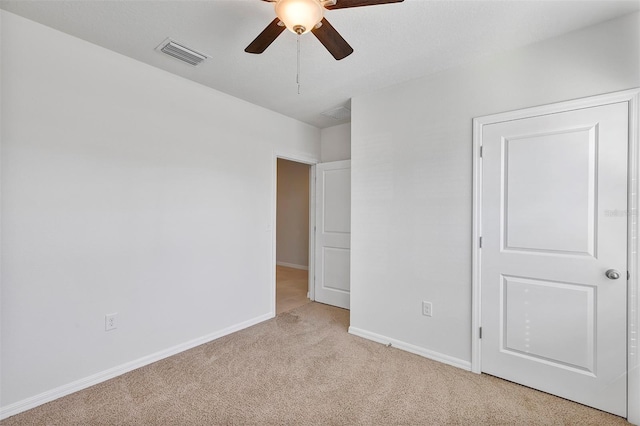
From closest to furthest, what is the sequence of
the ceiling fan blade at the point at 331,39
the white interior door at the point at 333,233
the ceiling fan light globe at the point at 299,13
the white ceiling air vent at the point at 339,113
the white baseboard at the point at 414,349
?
1. the ceiling fan light globe at the point at 299,13
2. the ceiling fan blade at the point at 331,39
3. the white baseboard at the point at 414,349
4. the white ceiling air vent at the point at 339,113
5. the white interior door at the point at 333,233

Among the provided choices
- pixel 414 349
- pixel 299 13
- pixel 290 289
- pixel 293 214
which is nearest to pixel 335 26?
pixel 299 13

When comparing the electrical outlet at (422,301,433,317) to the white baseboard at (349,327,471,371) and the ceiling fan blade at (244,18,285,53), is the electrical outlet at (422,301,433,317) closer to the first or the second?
the white baseboard at (349,327,471,371)

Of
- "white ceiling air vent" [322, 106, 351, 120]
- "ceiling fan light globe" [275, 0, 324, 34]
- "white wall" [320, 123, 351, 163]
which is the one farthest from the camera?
"white wall" [320, 123, 351, 163]

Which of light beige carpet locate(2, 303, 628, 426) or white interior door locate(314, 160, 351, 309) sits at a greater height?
white interior door locate(314, 160, 351, 309)

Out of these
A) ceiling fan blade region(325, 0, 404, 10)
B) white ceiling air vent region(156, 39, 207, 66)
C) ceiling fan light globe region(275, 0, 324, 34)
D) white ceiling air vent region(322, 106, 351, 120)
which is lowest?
ceiling fan light globe region(275, 0, 324, 34)

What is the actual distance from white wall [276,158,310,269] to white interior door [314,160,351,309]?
2325mm

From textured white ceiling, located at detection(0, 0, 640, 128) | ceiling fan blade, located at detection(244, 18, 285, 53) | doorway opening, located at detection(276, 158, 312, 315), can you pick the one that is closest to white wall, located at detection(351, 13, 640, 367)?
textured white ceiling, located at detection(0, 0, 640, 128)

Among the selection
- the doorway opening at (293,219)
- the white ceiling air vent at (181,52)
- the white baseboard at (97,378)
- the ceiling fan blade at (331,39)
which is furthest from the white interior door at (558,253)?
the doorway opening at (293,219)

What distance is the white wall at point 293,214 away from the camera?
21.5ft

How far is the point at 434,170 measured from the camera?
2604 mm

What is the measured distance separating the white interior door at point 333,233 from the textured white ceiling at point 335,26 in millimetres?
1445

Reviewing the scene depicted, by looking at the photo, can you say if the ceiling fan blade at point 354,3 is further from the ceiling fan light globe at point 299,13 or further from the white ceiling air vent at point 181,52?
the white ceiling air vent at point 181,52

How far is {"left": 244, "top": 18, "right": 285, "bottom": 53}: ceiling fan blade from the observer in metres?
1.56

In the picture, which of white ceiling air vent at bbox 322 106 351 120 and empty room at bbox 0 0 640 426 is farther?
white ceiling air vent at bbox 322 106 351 120
